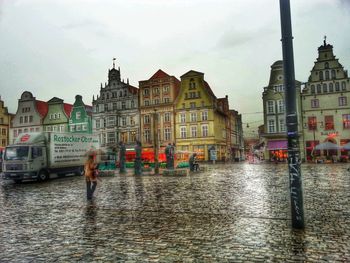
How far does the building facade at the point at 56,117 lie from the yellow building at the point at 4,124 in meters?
10.3

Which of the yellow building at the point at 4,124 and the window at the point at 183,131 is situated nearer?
the window at the point at 183,131

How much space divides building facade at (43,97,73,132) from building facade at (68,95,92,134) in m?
1.34

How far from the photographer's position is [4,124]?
67750mm

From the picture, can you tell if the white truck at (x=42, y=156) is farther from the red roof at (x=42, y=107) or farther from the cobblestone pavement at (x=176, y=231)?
the red roof at (x=42, y=107)

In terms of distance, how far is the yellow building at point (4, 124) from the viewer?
221ft

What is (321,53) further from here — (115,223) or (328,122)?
(115,223)

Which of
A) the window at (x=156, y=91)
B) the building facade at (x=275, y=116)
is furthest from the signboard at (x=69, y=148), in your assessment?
the building facade at (x=275, y=116)

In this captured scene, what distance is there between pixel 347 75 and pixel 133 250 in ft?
154

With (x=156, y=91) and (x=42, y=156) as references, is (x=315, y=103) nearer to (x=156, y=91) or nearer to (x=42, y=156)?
(x=156, y=91)

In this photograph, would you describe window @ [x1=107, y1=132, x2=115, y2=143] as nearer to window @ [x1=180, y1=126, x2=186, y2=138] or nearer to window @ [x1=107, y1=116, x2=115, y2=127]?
window @ [x1=107, y1=116, x2=115, y2=127]

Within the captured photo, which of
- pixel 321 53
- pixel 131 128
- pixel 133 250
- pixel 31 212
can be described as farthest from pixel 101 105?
pixel 133 250

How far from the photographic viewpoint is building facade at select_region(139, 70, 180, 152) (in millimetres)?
56219

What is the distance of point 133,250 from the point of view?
17.7 ft

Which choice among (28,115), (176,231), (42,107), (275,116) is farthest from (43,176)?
(42,107)
